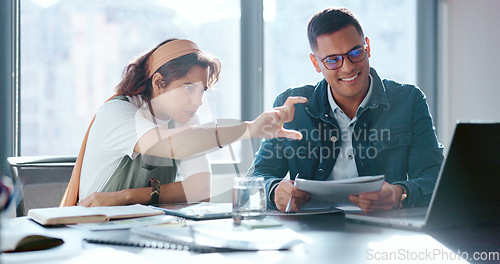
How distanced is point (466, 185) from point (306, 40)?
2446 millimetres

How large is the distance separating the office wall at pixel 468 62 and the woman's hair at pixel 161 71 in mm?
2222

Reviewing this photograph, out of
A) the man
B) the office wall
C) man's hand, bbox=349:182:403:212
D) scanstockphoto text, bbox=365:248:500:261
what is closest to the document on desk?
man's hand, bbox=349:182:403:212

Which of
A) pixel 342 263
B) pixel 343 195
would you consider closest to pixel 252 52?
pixel 343 195

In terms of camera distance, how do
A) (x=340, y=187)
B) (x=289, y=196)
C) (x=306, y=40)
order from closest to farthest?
(x=340, y=187) < (x=289, y=196) < (x=306, y=40)

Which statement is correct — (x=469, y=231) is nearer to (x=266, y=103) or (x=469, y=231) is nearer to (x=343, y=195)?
(x=343, y=195)

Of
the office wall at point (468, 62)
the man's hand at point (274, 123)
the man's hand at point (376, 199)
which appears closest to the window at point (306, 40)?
the office wall at point (468, 62)

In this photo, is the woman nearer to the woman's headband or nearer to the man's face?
the woman's headband

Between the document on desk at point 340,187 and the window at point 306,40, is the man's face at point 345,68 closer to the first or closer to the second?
the document on desk at point 340,187

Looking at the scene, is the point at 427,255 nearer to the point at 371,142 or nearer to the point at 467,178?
the point at 467,178

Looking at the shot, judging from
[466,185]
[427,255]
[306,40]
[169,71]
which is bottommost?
[427,255]

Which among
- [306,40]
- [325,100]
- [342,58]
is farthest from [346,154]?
[306,40]

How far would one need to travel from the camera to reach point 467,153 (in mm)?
1091

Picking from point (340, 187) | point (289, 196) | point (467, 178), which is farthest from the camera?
point (289, 196)

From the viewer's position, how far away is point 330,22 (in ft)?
6.25
